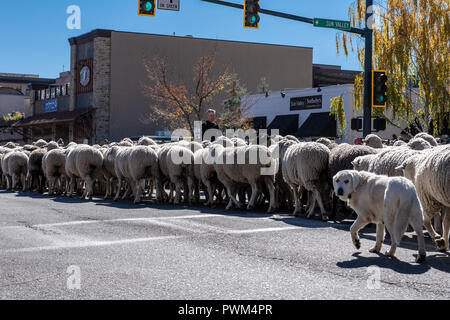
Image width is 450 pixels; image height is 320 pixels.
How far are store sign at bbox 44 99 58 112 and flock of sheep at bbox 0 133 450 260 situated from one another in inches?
1433

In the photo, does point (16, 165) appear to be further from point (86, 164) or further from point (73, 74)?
point (73, 74)

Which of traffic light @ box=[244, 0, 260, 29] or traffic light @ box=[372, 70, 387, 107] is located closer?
traffic light @ box=[372, 70, 387, 107]

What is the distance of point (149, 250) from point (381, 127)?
413 inches

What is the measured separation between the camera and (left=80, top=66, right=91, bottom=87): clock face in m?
49.1

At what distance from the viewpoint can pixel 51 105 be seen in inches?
2152

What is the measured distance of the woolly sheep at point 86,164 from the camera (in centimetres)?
1655

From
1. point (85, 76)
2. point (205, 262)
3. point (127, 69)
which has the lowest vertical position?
point (205, 262)

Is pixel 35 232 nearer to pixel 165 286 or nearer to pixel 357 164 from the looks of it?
pixel 165 286

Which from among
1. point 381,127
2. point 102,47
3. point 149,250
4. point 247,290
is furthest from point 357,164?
point 102,47

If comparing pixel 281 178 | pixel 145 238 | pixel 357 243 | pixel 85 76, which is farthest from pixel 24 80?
pixel 357 243

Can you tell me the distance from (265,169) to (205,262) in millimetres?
6197

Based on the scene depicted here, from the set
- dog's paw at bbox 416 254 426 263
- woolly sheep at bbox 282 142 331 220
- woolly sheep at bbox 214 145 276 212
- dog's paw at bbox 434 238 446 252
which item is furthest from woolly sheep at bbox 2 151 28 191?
dog's paw at bbox 416 254 426 263

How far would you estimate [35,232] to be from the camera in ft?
30.1

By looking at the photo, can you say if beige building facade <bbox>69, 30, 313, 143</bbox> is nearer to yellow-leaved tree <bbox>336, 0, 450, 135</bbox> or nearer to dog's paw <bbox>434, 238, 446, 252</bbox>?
yellow-leaved tree <bbox>336, 0, 450, 135</bbox>
